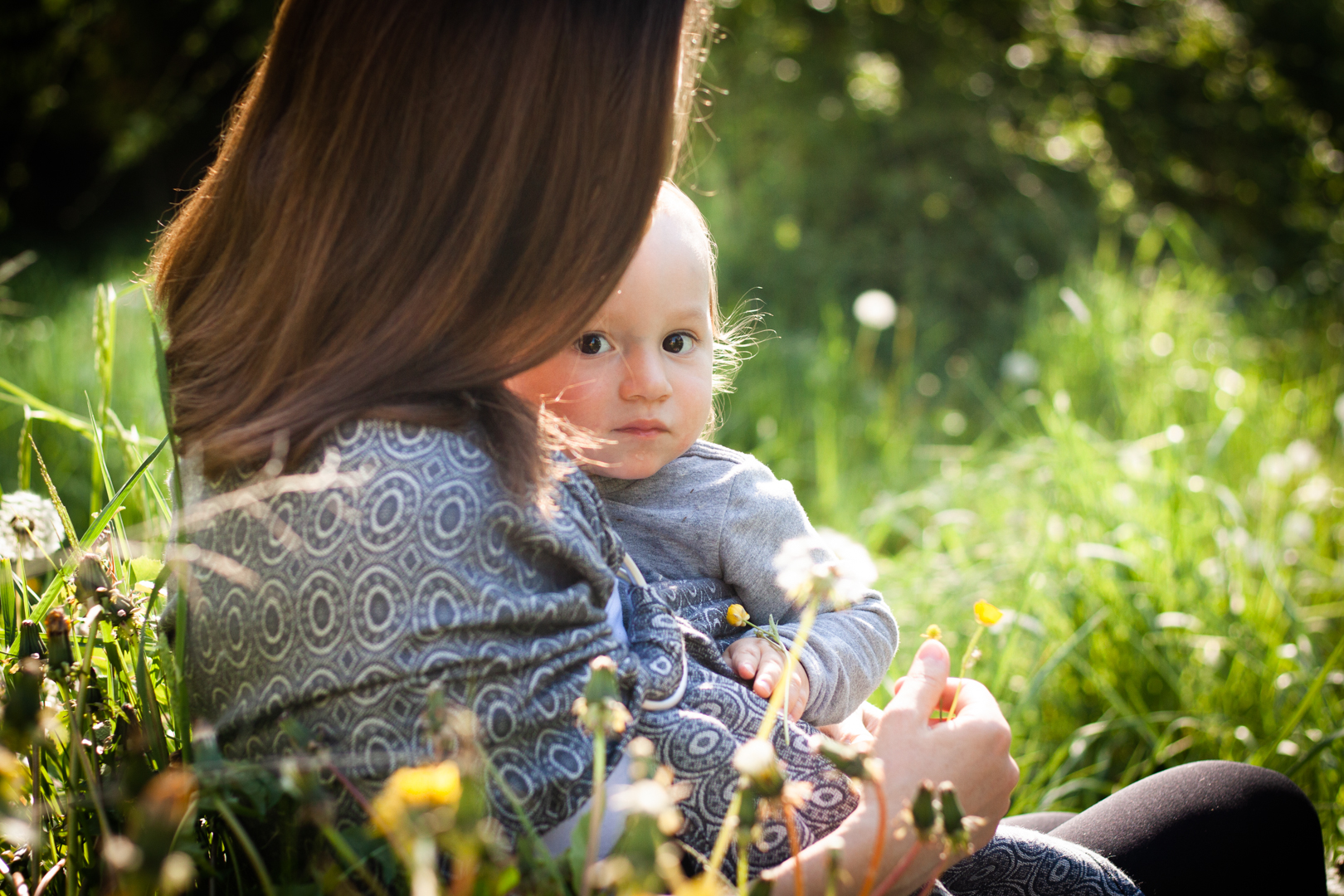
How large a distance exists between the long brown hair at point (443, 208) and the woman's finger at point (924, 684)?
0.44 m

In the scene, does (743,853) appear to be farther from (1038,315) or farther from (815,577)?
(1038,315)

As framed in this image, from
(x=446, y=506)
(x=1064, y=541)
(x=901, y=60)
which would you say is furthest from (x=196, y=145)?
(x=446, y=506)

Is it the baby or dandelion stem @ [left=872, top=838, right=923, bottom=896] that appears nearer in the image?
dandelion stem @ [left=872, top=838, right=923, bottom=896]

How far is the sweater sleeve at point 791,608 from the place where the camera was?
3.89 feet

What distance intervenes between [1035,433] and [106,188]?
759 cm

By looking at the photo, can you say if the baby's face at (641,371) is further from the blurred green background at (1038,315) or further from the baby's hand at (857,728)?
the blurred green background at (1038,315)

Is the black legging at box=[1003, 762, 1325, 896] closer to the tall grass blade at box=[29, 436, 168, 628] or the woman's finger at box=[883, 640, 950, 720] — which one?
the woman's finger at box=[883, 640, 950, 720]

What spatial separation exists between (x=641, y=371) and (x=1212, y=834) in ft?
3.23

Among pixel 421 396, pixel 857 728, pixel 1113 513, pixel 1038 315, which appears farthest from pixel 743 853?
pixel 1038 315

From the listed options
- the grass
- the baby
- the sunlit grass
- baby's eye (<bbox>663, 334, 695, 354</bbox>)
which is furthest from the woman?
the sunlit grass

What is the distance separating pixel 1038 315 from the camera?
4398 mm

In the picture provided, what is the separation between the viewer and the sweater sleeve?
1187 millimetres

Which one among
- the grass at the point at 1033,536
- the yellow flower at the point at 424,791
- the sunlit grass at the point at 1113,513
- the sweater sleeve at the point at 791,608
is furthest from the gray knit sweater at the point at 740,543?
the sunlit grass at the point at 1113,513

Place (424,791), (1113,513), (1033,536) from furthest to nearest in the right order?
(1033,536), (1113,513), (424,791)
